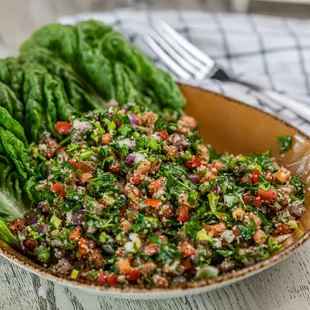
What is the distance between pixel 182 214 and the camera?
2.32 m

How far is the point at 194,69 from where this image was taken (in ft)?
13.0

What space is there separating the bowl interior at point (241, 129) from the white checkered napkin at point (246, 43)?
1.59 ft

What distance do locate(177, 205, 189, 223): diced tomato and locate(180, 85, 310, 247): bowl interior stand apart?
0.81 m

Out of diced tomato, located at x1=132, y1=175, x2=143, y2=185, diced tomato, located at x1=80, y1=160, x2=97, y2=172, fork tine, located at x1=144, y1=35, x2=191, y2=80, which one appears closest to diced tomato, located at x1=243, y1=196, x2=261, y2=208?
diced tomato, located at x1=132, y1=175, x2=143, y2=185

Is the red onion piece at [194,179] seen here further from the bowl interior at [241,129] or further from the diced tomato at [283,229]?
the bowl interior at [241,129]

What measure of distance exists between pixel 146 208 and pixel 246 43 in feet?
7.82

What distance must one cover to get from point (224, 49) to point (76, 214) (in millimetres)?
2396

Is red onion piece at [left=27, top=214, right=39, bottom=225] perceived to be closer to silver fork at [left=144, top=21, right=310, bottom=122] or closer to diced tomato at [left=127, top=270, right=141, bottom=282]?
diced tomato at [left=127, top=270, right=141, bottom=282]

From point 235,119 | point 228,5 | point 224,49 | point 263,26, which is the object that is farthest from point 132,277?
point 228,5

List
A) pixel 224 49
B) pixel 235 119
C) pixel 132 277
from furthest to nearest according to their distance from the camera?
1. pixel 224 49
2. pixel 235 119
3. pixel 132 277

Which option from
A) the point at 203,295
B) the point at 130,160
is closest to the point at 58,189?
the point at 130,160

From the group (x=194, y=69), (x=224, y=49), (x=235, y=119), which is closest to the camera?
(x=235, y=119)

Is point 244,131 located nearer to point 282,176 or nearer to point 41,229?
point 282,176

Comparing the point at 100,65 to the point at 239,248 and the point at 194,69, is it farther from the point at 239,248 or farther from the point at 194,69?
the point at 239,248
